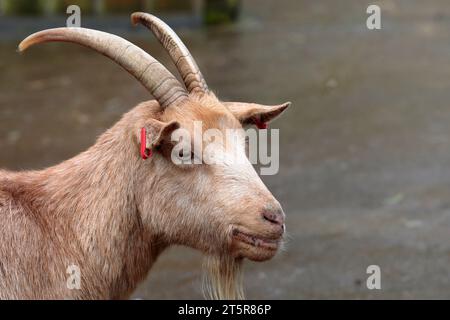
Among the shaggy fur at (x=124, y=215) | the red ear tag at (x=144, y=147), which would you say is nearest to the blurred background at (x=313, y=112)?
the shaggy fur at (x=124, y=215)

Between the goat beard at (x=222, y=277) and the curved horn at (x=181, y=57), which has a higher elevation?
the curved horn at (x=181, y=57)

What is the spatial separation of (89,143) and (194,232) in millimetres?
6678

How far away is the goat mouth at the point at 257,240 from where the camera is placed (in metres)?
5.39

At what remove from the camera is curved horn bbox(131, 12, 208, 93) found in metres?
5.92

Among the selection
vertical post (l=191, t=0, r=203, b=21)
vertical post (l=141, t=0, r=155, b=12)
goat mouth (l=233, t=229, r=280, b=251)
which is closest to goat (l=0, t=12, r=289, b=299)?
goat mouth (l=233, t=229, r=280, b=251)

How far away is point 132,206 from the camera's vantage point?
5.72 metres

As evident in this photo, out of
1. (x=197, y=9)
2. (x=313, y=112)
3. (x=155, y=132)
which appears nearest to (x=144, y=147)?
(x=155, y=132)

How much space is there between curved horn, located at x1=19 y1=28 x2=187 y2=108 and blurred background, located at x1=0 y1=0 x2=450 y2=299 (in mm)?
2878

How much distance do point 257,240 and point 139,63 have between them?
48.2 inches

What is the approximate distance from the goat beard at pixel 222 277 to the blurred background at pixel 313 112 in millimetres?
2266

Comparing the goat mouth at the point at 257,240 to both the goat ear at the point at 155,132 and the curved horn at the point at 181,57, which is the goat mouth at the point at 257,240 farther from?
the curved horn at the point at 181,57

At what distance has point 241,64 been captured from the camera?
1556cm

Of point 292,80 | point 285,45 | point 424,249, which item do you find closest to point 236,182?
point 424,249

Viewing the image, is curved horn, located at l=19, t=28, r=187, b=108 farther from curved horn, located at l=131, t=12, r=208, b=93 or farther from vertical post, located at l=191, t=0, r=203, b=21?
vertical post, located at l=191, t=0, r=203, b=21
